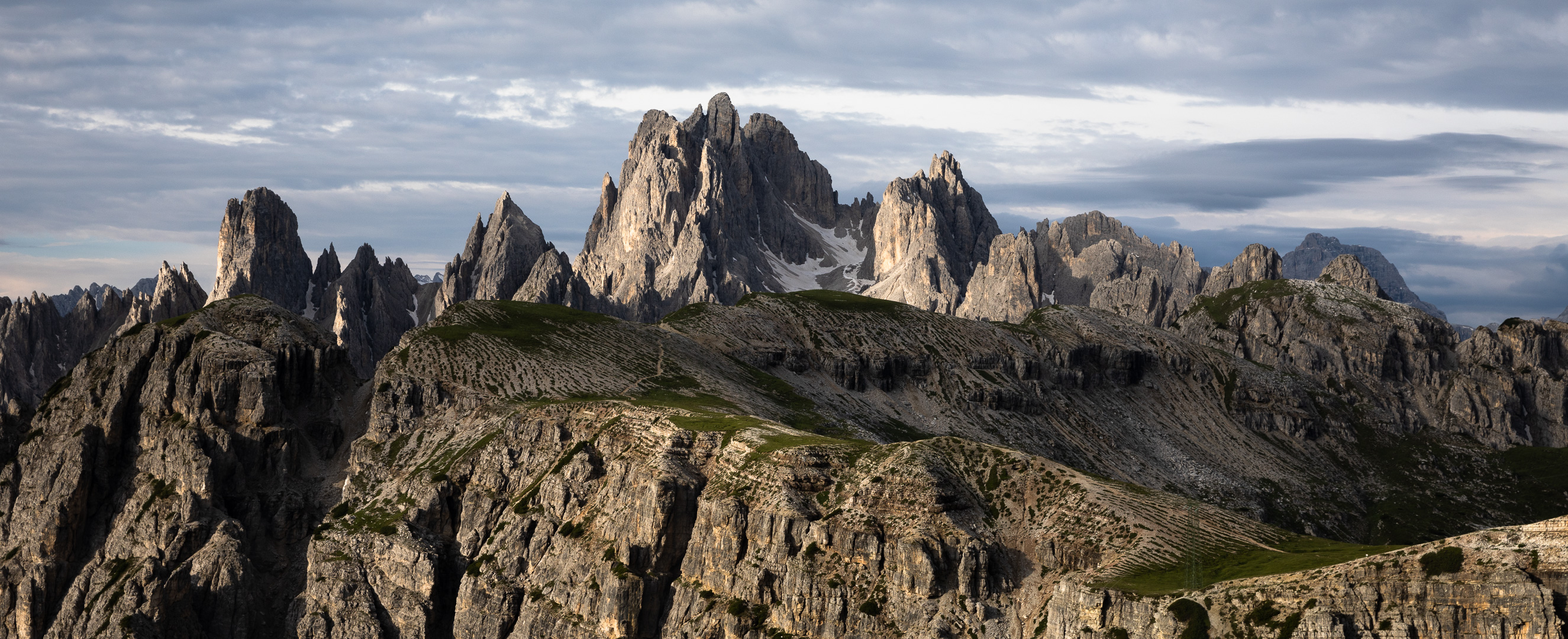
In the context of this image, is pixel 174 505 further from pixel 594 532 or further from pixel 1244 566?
pixel 1244 566

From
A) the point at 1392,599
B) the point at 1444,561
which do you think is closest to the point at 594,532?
the point at 1392,599

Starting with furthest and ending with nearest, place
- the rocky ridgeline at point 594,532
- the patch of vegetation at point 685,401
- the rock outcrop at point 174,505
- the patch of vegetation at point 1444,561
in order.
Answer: the patch of vegetation at point 685,401
the rock outcrop at point 174,505
the rocky ridgeline at point 594,532
the patch of vegetation at point 1444,561

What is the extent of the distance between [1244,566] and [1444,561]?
723 inches

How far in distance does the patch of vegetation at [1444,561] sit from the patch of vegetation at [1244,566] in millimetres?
6128

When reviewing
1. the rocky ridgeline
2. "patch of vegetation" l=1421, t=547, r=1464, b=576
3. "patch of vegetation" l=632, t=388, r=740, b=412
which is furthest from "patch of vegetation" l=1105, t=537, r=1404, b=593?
"patch of vegetation" l=632, t=388, r=740, b=412

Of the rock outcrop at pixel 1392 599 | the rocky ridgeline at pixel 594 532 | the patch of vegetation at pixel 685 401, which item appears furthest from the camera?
the patch of vegetation at pixel 685 401

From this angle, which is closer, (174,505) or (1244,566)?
(1244,566)

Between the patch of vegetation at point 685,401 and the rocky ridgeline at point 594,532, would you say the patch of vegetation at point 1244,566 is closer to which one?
the rocky ridgeline at point 594,532

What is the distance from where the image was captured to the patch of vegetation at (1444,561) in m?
90.8

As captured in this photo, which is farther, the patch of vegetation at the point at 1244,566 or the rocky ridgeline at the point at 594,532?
the rocky ridgeline at the point at 594,532

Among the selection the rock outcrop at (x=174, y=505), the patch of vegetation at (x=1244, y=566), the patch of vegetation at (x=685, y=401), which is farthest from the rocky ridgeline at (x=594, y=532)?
the patch of vegetation at (x=685, y=401)

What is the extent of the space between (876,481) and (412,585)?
67.1 meters

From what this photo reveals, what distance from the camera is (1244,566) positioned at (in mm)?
106875

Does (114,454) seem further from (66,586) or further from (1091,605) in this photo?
(1091,605)
